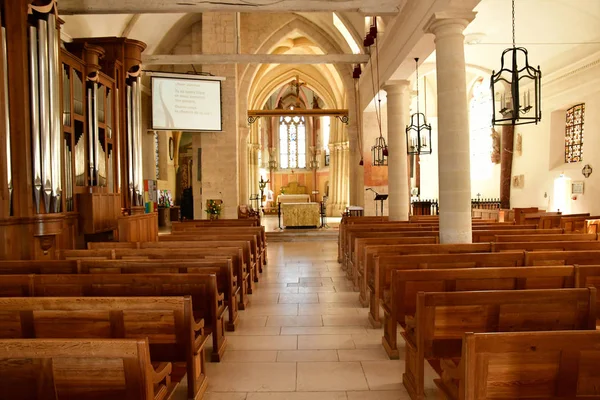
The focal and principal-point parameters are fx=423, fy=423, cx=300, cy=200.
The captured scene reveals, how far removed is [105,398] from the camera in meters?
1.87

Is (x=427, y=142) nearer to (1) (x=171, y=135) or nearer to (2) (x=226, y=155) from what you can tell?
(2) (x=226, y=155)

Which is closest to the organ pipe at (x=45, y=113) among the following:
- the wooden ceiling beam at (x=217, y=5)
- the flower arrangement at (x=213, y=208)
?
the wooden ceiling beam at (x=217, y=5)

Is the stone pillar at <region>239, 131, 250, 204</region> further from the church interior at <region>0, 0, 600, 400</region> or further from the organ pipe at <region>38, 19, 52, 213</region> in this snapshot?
the organ pipe at <region>38, 19, 52, 213</region>

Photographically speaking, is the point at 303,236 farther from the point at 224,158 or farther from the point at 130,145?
the point at 130,145

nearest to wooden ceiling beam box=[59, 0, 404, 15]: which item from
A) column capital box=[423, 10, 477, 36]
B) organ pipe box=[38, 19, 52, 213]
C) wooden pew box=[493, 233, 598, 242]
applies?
column capital box=[423, 10, 477, 36]

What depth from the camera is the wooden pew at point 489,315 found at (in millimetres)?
2473

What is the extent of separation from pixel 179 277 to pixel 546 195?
37.8 feet

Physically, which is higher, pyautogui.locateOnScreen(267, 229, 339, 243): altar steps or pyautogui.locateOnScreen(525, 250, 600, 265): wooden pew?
pyautogui.locateOnScreen(525, 250, 600, 265): wooden pew

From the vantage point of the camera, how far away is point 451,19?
5496 millimetres

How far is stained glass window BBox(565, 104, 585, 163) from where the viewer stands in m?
10.7

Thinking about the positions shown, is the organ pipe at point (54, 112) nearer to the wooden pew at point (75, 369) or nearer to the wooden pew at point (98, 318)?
the wooden pew at point (98, 318)

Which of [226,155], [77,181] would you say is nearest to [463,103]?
[77,181]

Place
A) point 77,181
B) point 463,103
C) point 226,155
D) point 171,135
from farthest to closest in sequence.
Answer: point 171,135 → point 226,155 → point 77,181 → point 463,103

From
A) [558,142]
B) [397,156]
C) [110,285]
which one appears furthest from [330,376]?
[558,142]
